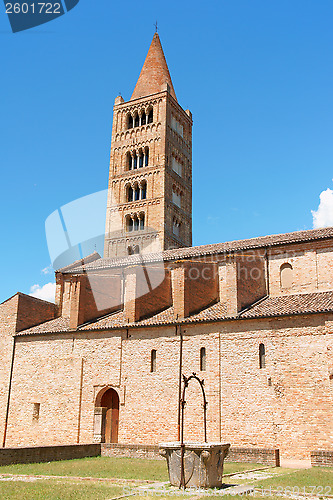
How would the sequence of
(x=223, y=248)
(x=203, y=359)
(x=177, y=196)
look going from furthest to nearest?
(x=177, y=196), (x=223, y=248), (x=203, y=359)

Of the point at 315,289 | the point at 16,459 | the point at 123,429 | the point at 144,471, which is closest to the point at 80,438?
the point at 123,429

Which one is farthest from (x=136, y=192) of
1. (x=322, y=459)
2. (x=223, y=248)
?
(x=322, y=459)

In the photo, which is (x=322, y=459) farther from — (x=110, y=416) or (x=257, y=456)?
(x=110, y=416)

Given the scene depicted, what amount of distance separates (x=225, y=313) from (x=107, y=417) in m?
6.92

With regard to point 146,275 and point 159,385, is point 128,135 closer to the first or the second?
point 146,275

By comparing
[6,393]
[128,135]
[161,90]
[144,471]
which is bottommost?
[144,471]

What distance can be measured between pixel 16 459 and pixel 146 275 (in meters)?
10.4

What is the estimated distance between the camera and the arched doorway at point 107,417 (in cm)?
2072

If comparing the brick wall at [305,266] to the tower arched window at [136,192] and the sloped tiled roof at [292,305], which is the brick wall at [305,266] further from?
the tower arched window at [136,192]

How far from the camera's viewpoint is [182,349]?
65.7 ft

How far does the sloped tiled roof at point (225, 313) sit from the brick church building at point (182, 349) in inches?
2.9

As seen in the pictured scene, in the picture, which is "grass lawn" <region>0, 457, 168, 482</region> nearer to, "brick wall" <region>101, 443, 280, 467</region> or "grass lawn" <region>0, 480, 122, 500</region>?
"brick wall" <region>101, 443, 280, 467</region>

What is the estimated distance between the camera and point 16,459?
575 inches

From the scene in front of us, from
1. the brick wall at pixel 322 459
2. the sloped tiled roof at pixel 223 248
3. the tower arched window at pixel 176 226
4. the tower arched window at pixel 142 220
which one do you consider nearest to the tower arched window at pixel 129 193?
the tower arched window at pixel 142 220
